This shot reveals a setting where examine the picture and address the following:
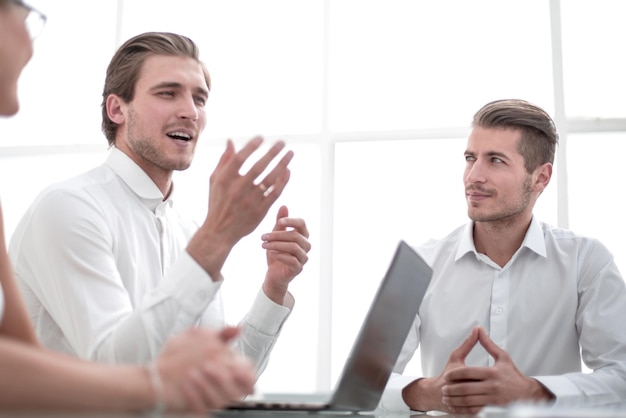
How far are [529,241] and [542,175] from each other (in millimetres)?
403

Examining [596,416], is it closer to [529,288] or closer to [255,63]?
[529,288]

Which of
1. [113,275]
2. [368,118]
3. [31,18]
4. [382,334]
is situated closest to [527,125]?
[368,118]

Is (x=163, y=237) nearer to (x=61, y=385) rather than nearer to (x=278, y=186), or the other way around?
(x=278, y=186)

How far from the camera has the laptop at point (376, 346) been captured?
4.01ft

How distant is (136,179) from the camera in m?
1.99

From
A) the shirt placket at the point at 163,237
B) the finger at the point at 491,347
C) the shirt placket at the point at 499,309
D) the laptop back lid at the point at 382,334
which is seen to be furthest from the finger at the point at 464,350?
the shirt placket at the point at 163,237

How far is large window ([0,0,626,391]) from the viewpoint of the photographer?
3.63m

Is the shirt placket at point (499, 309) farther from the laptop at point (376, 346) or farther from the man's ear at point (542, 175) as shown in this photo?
the laptop at point (376, 346)

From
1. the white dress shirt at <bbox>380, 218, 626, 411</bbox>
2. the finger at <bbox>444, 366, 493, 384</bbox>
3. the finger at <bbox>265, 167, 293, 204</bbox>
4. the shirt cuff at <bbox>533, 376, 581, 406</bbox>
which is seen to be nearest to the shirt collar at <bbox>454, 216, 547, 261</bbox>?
the white dress shirt at <bbox>380, 218, 626, 411</bbox>

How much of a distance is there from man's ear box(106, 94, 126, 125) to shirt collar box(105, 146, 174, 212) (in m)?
0.17

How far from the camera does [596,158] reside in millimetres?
3580

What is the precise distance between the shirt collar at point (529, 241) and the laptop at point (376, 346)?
0.84 m

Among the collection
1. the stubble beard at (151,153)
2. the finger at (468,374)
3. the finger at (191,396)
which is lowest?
the finger at (468,374)

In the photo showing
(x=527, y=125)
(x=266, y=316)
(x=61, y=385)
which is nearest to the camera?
(x=61, y=385)
